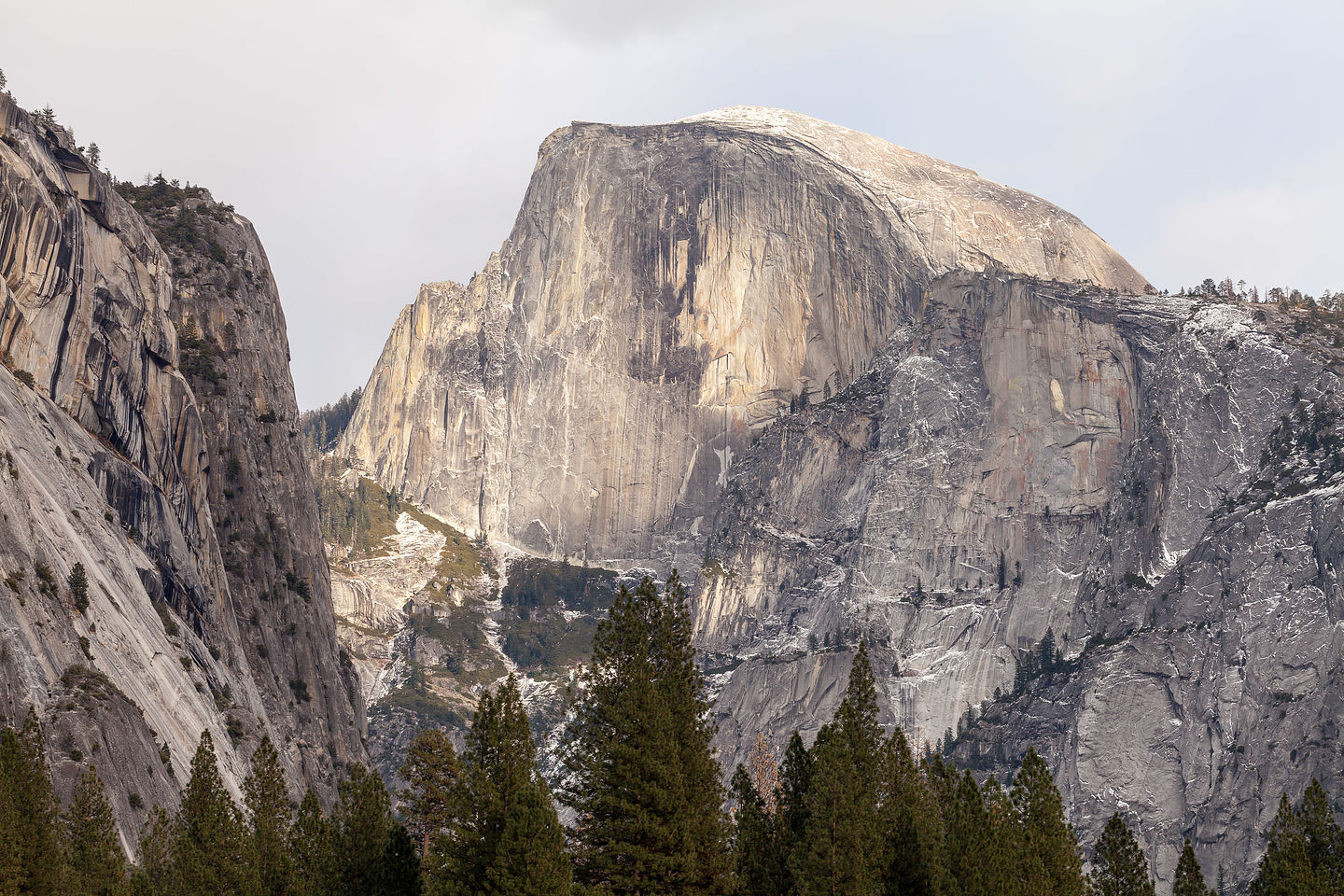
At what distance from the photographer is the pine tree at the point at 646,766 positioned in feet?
224

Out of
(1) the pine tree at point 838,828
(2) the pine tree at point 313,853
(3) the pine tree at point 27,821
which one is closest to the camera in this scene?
(3) the pine tree at point 27,821

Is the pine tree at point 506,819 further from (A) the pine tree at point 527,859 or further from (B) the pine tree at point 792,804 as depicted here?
(B) the pine tree at point 792,804

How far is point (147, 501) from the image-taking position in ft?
370

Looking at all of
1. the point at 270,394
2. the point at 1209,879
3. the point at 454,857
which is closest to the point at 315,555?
the point at 270,394

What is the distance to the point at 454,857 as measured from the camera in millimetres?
62625

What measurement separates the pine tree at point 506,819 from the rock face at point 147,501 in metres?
26.0

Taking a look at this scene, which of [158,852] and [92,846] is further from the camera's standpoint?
[158,852]

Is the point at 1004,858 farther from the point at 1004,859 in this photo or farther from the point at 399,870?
the point at 399,870

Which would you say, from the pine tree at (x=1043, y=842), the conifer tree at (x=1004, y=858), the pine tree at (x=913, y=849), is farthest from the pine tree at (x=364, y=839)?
the pine tree at (x=1043, y=842)

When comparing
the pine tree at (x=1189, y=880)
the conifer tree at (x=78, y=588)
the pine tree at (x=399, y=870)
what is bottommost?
the pine tree at (x=1189, y=880)

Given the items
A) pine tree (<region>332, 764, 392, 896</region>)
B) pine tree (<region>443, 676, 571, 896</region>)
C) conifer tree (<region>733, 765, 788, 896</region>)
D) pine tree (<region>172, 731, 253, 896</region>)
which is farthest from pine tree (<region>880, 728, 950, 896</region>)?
pine tree (<region>172, 731, 253, 896</region>)

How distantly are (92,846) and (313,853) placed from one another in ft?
31.0

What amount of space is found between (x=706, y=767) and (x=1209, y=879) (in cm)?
14510

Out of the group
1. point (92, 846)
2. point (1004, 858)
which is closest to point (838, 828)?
point (1004, 858)
